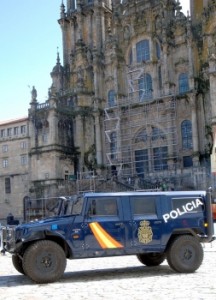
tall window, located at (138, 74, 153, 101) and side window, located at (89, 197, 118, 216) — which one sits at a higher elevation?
tall window, located at (138, 74, 153, 101)

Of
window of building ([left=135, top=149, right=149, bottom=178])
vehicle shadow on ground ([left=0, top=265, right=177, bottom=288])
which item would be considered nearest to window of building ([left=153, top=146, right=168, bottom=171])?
window of building ([left=135, top=149, right=149, bottom=178])

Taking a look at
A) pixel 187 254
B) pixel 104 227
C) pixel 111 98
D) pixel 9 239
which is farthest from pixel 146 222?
pixel 111 98

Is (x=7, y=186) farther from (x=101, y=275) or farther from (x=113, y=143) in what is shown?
(x=101, y=275)

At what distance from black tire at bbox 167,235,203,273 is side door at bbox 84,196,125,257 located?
1.56 metres

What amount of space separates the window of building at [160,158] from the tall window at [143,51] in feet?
35.7

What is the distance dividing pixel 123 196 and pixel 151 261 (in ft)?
9.79

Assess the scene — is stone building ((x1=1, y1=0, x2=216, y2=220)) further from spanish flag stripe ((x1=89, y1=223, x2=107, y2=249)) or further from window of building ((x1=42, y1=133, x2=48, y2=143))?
spanish flag stripe ((x1=89, y1=223, x2=107, y2=249))

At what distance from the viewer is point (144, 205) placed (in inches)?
540

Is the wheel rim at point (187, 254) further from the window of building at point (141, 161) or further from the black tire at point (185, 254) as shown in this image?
the window of building at point (141, 161)

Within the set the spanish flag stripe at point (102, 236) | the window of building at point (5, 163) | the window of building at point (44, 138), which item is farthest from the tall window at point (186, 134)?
the spanish flag stripe at point (102, 236)

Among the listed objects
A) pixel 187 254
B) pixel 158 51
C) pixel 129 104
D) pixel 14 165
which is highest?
pixel 158 51

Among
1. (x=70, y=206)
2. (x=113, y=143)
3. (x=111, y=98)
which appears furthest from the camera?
(x=111, y=98)

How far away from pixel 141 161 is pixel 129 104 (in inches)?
265

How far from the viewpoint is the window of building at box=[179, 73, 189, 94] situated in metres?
50.1
